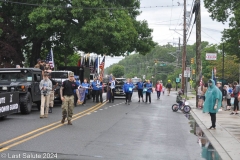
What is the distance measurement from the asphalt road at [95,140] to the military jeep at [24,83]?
5.70ft

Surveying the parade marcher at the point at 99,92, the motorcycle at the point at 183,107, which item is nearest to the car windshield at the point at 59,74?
the parade marcher at the point at 99,92

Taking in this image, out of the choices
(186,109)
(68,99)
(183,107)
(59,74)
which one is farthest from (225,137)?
(59,74)

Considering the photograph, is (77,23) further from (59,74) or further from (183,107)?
(183,107)

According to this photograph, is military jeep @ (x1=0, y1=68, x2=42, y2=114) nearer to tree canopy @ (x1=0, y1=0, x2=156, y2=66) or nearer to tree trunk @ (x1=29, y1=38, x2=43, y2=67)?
tree canopy @ (x1=0, y1=0, x2=156, y2=66)

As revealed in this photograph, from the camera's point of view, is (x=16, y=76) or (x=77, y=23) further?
(x=77, y=23)

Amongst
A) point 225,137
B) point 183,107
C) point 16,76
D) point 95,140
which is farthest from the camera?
point 183,107

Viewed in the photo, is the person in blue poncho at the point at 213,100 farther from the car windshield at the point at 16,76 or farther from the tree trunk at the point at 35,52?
the tree trunk at the point at 35,52

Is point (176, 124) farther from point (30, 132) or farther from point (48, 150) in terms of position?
point (48, 150)

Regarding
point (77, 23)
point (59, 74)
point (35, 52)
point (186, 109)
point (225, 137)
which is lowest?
point (225, 137)

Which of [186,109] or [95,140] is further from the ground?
[186,109]

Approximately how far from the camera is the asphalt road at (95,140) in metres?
10.7

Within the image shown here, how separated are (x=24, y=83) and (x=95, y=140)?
339 inches

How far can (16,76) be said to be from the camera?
21.2 metres

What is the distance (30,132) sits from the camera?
14016 mm
